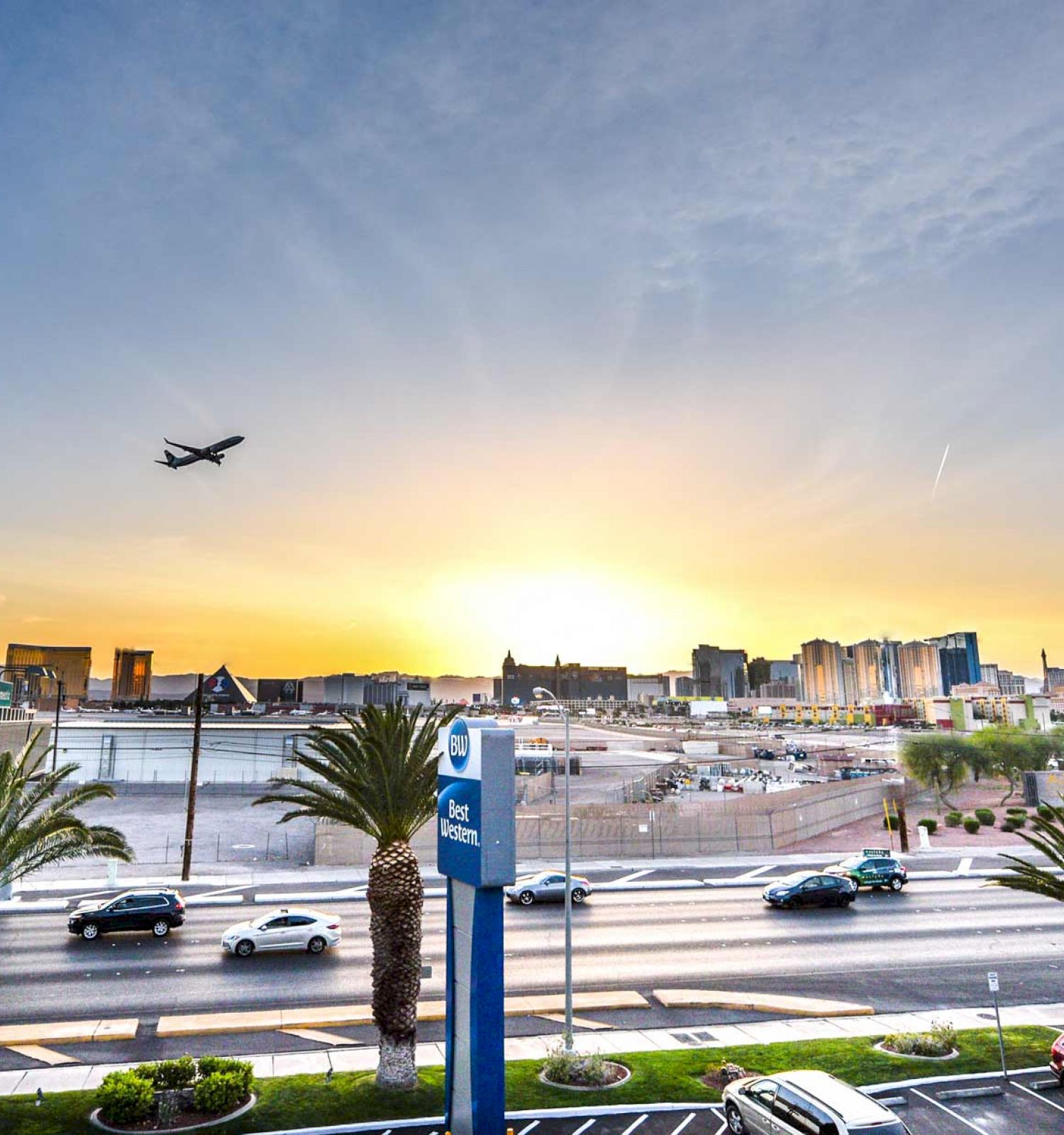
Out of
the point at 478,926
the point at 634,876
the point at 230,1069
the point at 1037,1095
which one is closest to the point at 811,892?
the point at 634,876

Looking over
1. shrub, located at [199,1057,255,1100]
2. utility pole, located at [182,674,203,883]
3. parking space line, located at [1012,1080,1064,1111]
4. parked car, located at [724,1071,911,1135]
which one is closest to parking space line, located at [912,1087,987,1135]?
parking space line, located at [1012,1080,1064,1111]

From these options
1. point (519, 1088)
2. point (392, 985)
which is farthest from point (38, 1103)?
point (519, 1088)

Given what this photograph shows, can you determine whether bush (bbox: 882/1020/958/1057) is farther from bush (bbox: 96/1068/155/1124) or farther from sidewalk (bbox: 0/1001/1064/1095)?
bush (bbox: 96/1068/155/1124)

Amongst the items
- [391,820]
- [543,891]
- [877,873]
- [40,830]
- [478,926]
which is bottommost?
[543,891]

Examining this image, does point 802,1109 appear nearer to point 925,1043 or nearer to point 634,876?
point 925,1043

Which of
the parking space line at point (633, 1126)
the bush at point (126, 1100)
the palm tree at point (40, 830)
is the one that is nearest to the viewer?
the bush at point (126, 1100)

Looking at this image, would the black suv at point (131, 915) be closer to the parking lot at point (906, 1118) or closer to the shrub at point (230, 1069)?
the shrub at point (230, 1069)

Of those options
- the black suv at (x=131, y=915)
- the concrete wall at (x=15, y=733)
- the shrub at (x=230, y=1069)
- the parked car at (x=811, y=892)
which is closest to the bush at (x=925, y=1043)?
the shrub at (x=230, y=1069)
